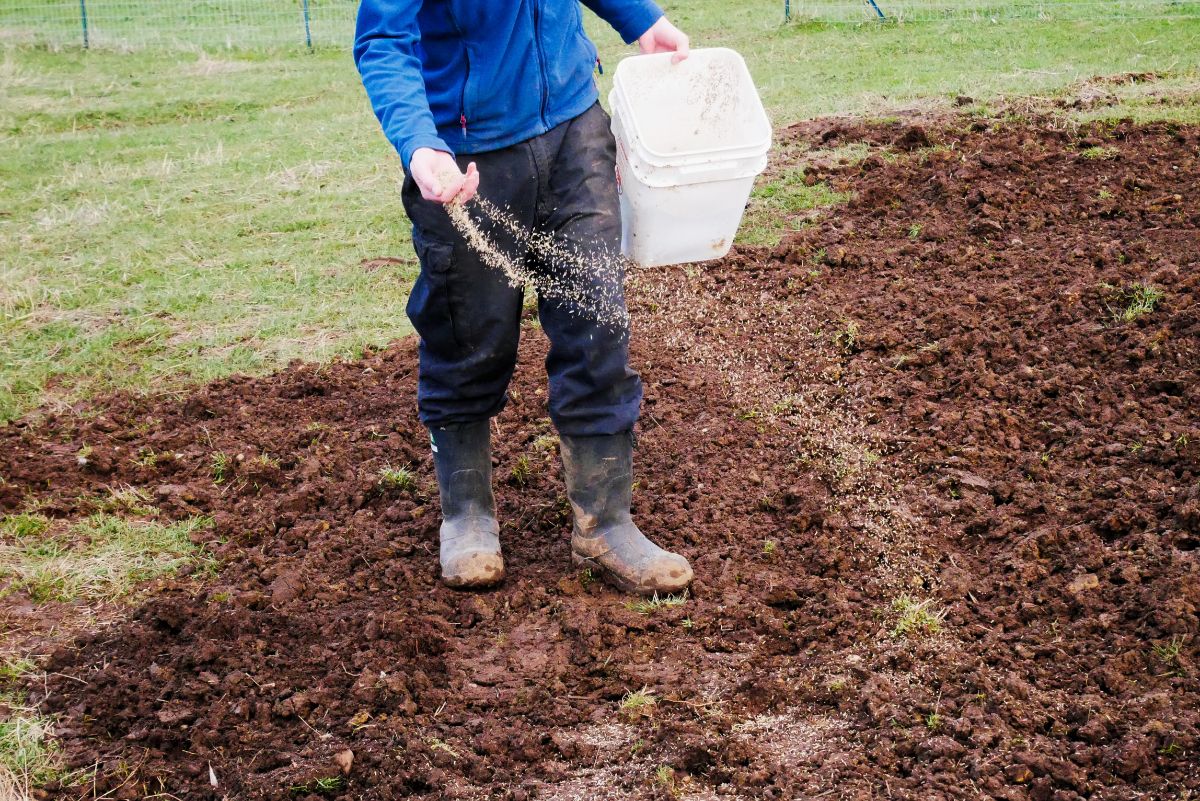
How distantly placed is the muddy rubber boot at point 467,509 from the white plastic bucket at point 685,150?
71 centimetres

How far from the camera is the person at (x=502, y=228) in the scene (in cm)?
264

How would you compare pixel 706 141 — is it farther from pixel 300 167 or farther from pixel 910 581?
pixel 300 167

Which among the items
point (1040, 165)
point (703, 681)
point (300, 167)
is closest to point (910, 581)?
point (703, 681)

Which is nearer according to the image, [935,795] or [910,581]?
[935,795]

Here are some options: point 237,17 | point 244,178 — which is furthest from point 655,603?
point 237,17

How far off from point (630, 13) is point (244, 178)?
16.2 feet

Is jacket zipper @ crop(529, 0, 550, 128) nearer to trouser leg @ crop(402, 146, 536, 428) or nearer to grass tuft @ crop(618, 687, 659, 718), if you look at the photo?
trouser leg @ crop(402, 146, 536, 428)

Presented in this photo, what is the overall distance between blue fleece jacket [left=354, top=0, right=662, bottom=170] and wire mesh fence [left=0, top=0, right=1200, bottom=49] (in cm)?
795

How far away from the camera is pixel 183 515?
363 centimetres

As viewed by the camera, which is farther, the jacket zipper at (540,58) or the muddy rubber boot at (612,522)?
the muddy rubber boot at (612,522)

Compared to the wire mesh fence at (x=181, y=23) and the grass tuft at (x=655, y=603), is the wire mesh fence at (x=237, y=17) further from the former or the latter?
the grass tuft at (x=655, y=603)

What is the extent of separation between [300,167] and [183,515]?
440 cm

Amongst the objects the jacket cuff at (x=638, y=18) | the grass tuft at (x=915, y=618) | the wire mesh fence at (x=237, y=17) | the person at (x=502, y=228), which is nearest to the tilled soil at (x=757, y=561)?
the grass tuft at (x=915, y=618)

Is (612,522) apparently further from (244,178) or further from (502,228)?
(244,178)
